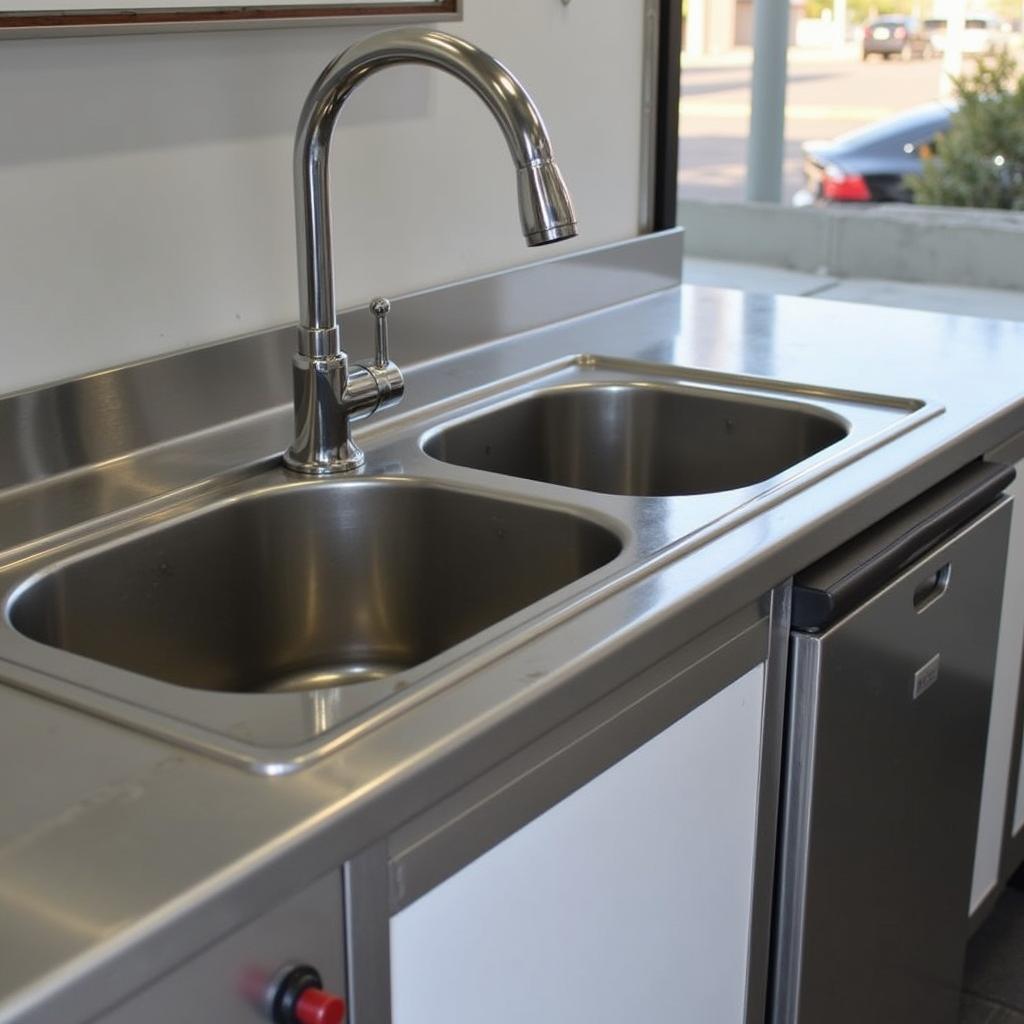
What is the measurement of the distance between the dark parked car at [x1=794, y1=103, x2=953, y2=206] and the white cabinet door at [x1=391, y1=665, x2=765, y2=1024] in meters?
5.60

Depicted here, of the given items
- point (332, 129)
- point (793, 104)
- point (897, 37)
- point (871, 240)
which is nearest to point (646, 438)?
point (332, 129)

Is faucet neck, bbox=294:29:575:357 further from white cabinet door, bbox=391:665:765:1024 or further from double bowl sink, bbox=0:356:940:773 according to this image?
white cabinet door, bbox=391:665:765:1024

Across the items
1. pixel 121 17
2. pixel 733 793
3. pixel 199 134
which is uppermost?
pixel 121 17

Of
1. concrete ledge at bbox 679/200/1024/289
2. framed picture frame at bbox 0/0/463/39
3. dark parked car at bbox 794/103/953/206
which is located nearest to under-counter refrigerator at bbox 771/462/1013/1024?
framed picture frame at bbox 0/0/463/39

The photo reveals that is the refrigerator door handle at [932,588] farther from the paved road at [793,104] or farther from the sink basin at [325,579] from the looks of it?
the paved road at [793,104]

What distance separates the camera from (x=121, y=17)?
4.52ft

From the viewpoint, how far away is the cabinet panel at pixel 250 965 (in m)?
0.77

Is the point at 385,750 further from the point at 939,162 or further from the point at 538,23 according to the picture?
the point at 939,162

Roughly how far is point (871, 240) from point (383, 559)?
4.31 metres

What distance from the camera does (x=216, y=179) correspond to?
1.56 m

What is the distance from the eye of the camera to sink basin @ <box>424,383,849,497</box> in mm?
1728

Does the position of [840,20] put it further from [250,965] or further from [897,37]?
[250,965]

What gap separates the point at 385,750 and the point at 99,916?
0.71 ft

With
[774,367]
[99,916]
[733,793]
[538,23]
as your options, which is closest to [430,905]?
[99,916]
